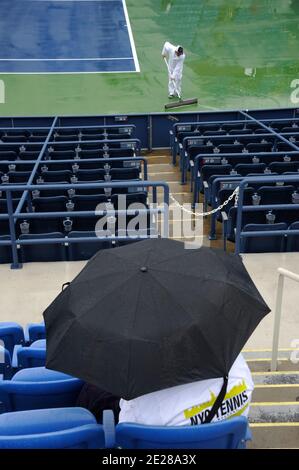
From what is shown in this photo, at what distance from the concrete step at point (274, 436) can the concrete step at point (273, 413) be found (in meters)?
0.14

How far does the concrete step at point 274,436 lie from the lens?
10.6 ft

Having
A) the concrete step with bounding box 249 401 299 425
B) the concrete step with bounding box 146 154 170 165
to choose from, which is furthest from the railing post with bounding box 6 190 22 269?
the concrete step with bounding box 146 154 170 165

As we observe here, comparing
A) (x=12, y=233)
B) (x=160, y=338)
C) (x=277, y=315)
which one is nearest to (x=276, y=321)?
(x=277, y=315)

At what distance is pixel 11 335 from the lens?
13.0 feet

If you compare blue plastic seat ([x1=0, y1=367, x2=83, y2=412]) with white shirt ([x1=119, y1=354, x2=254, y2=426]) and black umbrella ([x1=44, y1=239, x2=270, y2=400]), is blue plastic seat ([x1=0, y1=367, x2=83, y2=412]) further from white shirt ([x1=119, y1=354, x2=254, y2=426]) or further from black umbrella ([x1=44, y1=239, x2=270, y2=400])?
white shirt ([x1=119, y1=354, x2=254, y2=426])

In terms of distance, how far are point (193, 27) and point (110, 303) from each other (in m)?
22.4

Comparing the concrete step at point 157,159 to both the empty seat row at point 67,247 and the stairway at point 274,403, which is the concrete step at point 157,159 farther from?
the stairway at point 274,403

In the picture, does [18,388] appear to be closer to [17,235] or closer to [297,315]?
[297,315]

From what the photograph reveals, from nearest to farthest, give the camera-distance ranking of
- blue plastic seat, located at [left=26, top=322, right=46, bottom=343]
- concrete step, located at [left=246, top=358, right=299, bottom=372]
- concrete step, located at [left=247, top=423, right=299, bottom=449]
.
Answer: concrete step, located at [left=247, top=423, right=299, bottom=449], blue plastic seat, located at [left=26, top=322, right=46, bottom=343], concrete step, located at [left=246, top=358, right=299, bottom=372]

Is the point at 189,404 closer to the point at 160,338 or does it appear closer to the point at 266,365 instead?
the point at 160,338

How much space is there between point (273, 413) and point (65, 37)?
21017 mm

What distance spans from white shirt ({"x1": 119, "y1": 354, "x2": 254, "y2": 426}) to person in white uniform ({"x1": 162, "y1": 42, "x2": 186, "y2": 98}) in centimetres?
1258

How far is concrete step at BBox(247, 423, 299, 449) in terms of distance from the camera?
3.24 metres

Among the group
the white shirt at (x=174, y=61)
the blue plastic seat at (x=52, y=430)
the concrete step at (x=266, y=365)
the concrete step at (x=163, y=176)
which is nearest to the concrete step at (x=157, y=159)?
the concrete step at (x=163, y=176)
